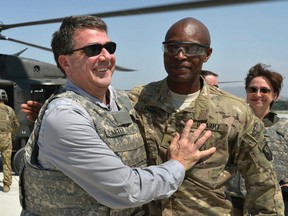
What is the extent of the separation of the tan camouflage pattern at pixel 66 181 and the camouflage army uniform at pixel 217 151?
310 mm

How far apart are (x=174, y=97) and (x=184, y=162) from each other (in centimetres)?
46

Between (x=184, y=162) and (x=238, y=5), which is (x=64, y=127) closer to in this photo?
(x=184, y=162)

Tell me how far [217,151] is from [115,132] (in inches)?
24.6

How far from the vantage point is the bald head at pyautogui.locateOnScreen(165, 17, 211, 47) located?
2020 mm

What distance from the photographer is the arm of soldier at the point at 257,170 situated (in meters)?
2.09

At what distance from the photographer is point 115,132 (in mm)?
1744

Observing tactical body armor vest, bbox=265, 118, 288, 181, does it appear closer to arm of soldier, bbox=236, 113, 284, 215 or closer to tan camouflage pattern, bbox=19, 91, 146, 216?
arm of soldier, bbox=236, 113, 284, 215

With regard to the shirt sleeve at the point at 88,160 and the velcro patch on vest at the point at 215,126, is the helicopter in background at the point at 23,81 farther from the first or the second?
the shirt sleeve at the point at 88,160

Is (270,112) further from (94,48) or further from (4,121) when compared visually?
(4,121)

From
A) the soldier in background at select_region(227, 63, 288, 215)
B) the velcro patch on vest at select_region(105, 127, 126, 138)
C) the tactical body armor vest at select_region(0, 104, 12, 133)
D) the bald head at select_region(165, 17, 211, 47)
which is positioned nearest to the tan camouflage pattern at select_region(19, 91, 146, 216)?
the velcro patch on vest at select_region(105, 127, 126, 138)

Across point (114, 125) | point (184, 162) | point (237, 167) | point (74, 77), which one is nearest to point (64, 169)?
point (114, 125)

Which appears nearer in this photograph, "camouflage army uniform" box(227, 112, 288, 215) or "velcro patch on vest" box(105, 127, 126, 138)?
"velcro patch on vest" box(105, 127, 126, 138)

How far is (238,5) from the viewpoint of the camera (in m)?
1.79

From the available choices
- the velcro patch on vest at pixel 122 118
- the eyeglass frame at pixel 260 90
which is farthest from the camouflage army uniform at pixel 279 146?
the velcro patch on vest at pixel 122 118
